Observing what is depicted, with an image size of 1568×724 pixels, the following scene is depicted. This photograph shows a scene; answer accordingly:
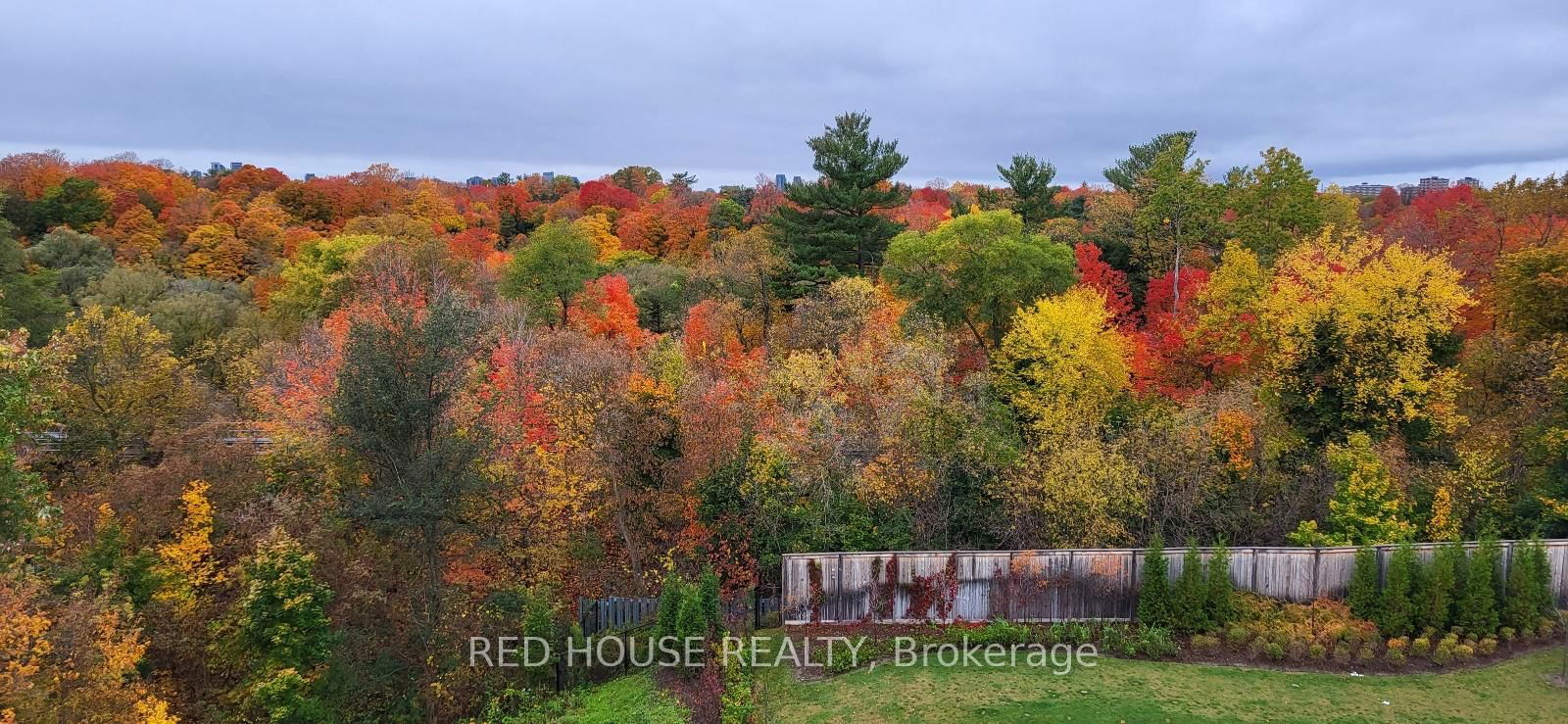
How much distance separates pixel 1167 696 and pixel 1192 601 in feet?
8.94

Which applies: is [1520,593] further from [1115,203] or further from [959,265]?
[1115,203]

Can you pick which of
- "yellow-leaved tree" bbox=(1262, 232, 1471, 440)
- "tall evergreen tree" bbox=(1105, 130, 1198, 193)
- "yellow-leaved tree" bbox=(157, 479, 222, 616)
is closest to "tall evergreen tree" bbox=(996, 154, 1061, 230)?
"tall evergreen tree" bbox=(1105, 130, 1198, 193)

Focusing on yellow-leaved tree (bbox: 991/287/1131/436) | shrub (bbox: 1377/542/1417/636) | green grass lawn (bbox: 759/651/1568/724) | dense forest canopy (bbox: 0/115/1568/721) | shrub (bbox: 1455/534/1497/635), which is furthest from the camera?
yellow-leaved tree (bbox: 991/287/1131/436)

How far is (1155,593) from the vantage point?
52.5 ft

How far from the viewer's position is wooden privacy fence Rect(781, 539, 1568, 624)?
53.9 feet

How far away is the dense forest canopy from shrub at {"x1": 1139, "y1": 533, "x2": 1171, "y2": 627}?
7.62 feet

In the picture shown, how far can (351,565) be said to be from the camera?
698 inches

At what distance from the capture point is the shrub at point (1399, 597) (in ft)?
49.5

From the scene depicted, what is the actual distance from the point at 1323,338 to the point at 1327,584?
25.0 feet

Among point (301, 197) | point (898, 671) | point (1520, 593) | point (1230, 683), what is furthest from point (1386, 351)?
point (301, 197)

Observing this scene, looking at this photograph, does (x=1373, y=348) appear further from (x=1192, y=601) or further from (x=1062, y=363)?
(x=1192, y=601)

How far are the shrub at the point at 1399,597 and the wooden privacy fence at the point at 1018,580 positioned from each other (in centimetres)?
85

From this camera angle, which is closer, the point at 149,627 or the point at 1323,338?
the point at 149,627

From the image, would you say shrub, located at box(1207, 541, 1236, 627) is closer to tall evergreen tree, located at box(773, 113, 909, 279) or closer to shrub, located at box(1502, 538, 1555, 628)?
shrub, located at box(1502, 538, 1555, 628)
